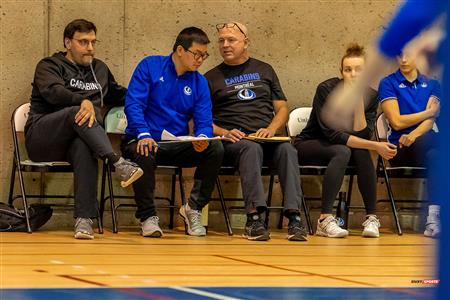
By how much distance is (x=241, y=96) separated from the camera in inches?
259

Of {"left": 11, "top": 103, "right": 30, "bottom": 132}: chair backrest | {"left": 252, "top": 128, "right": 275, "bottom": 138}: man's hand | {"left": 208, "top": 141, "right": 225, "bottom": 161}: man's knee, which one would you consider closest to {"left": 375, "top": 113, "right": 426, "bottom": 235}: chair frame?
{"left": 252, "top": 128, "right": 275, "bottom": 138}: man's hand

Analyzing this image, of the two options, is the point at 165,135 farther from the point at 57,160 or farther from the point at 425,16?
the point at 425,16

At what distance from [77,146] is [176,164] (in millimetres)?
708

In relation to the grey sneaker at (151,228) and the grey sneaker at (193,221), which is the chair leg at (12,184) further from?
the grey sneaker at (193,221)

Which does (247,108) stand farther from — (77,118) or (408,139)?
(77,118)

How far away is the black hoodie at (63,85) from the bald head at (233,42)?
84cm

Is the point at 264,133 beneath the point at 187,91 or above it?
beneath

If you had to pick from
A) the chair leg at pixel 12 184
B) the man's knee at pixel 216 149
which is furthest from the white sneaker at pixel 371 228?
the chair leg at pixel 12 184

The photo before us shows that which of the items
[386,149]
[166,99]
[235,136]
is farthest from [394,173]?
[166,99]

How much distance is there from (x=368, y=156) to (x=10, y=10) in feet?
8.92

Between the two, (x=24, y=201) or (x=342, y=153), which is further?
(x=342, y=153)

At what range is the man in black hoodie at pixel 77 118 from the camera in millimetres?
5680

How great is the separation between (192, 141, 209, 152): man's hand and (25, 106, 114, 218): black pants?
0.58 m

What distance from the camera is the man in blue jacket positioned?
Result: 5.96 meters
